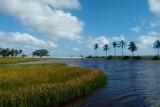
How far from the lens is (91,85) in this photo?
3694cm

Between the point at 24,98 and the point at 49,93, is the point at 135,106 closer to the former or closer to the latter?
the point at 49,93

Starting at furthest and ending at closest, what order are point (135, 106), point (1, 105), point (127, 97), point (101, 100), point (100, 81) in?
point (100, 81)
point (127, 97)
point (101, 100)
point (135, 106)
point (1, 105)

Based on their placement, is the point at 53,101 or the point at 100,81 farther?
the point at 100,81

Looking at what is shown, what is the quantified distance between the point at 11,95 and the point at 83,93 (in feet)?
39.4

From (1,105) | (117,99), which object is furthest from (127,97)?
(1,105)

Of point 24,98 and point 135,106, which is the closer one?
point 24,98

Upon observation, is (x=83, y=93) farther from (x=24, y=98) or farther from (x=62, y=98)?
(x=24, y=98)

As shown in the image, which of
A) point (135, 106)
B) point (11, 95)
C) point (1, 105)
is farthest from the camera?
point (135, 106)

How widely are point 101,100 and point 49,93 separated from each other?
22.4ft

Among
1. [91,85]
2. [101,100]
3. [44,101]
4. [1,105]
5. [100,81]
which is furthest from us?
[100,81]

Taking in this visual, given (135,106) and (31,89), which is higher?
(31,89)

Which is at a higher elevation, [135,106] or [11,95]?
[11,95]

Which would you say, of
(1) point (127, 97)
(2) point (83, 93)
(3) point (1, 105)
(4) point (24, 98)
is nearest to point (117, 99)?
(1) point (127, 97)

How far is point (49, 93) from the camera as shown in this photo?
25828mm
